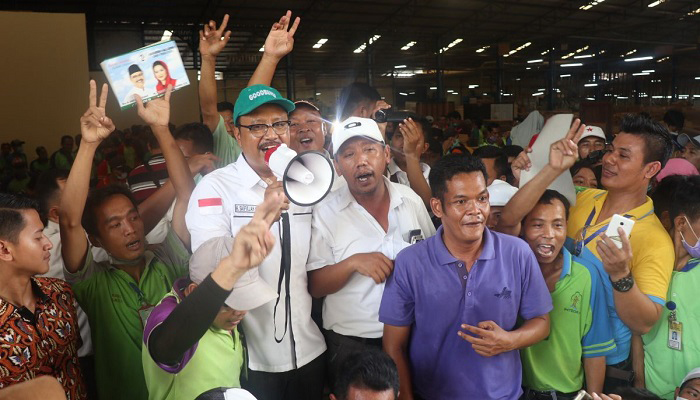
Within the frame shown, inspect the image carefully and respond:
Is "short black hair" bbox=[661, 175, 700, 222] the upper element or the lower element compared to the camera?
lower

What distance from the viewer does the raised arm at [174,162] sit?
100 inches

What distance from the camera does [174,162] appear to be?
8.73 ft

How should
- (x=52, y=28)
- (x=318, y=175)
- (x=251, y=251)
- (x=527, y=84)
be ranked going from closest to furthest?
(x=251, y=251) → (x=318, y=175) → (x=52, y=28) → (x=527, y=84)

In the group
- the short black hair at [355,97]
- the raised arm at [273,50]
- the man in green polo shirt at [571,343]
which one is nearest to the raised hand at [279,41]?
the raised arm at [273,50]

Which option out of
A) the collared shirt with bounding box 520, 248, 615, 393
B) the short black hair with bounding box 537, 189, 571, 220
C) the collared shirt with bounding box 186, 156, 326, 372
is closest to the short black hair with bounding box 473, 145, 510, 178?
the short black hair with bounding box 537, 189, 571, 220

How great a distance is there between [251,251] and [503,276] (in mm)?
1120

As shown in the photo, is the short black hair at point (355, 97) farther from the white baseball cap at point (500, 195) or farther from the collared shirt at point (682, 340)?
the collared shirt at point (682, 340)

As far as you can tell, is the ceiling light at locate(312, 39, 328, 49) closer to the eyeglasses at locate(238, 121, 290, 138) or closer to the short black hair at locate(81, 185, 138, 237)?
the short black hair at locate(81, 185, 138, 237)

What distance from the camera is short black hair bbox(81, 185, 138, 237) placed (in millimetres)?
2520

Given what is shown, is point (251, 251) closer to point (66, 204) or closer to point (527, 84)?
point (66, 204)

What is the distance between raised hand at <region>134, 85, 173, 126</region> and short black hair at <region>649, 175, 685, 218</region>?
8.32ft

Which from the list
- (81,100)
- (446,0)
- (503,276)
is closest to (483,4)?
(446,0)

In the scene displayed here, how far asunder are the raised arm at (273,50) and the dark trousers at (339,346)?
1.38 m

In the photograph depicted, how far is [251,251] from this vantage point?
5.08 ft
